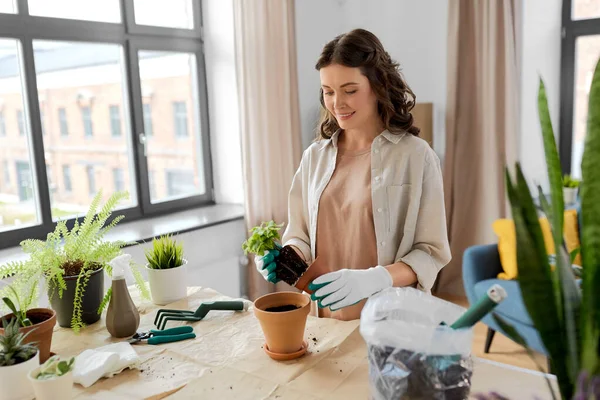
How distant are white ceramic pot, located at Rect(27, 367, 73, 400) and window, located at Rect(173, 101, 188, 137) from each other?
2565mm

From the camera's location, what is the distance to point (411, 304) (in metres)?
0.95

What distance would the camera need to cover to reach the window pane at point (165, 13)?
3180 mm

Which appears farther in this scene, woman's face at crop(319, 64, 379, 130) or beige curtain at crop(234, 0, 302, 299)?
beige curtain at crop(234, 0, 302, 299)

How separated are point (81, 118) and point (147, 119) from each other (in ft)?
1.28

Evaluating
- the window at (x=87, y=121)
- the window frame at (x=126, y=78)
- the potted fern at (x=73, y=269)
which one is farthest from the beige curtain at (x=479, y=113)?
the potted fern at (x=73, y=269)

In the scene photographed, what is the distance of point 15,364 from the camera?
1108 mm

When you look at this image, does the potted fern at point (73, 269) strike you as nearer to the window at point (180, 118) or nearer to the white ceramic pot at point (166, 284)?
the white ceramic pot at point (166, 284)

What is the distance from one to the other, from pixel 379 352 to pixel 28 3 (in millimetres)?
2633

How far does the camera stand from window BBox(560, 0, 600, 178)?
12.6 feet

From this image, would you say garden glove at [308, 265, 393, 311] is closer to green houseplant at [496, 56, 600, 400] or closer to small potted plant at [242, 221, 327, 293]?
small potted plant at [242, 221, 327, 293]

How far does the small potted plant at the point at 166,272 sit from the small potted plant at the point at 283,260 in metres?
0.39

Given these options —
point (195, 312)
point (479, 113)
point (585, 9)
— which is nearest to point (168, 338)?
point (195, 312)

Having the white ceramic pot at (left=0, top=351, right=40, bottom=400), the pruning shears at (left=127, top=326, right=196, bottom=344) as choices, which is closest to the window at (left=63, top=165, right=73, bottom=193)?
the pruning shears at (left=127, top=326, right=196, bottom=344)

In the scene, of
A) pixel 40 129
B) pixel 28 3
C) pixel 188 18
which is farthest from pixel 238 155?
pixel 28 3
